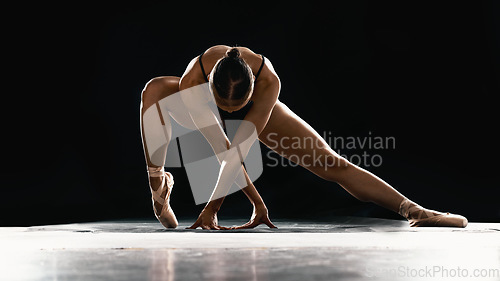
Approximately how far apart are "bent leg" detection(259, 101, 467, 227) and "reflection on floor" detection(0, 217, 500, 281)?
600mm

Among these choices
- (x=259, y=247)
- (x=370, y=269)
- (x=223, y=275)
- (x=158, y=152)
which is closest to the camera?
(x=223, y=275)

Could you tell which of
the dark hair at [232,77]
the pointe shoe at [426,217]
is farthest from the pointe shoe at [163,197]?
the pointe shoe at [426,217]

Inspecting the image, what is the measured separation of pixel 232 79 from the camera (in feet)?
8.09

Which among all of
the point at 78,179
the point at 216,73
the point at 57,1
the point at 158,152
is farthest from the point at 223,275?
the point at 57,1

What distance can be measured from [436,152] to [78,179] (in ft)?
8.98

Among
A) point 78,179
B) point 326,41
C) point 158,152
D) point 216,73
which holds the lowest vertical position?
point 78,179

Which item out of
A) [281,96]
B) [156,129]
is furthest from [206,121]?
[281,96]

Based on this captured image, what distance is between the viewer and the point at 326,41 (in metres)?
4.80

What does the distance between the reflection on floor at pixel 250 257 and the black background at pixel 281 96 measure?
2269mm

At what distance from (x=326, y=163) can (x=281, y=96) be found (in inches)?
71.4

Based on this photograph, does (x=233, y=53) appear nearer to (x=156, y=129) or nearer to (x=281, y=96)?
(x=156, y=129)

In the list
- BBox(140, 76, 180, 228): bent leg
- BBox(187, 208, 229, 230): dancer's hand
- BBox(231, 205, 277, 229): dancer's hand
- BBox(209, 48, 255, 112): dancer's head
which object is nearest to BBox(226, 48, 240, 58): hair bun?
BBox(209, 48, 255, 112): dancer's head

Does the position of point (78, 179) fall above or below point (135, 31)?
below

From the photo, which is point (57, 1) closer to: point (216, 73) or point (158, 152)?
point (158, 152)
